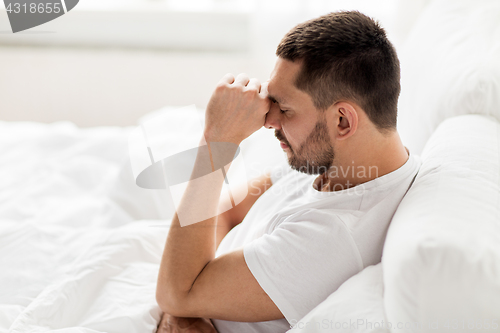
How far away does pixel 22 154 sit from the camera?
166 centimetres

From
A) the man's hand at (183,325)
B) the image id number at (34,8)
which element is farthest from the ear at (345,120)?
the image id number at (34,8)

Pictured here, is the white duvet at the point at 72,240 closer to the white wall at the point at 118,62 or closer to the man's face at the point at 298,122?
the man's face at the point at 298,122

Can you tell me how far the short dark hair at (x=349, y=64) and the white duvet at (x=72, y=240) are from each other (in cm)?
63

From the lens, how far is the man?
850 millimetres

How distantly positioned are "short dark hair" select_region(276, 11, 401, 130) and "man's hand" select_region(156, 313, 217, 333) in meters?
0.57

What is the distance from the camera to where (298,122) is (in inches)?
38.5

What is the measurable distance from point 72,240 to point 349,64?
0.92 metres

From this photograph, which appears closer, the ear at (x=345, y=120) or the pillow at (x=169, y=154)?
the ear at (x=345, y=120)

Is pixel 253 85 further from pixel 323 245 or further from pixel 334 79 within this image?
pixel 323 245

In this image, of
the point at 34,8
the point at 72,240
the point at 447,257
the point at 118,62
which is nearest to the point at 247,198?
the point at 72,240

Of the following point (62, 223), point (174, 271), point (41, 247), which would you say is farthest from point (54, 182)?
point (174, 271)

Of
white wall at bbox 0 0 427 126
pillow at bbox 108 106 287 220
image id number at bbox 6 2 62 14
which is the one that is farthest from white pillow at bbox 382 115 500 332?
image id number at bbox 6 2 62 14

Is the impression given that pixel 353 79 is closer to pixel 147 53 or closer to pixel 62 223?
pixel 62 223

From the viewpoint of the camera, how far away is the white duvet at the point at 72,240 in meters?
0.97
